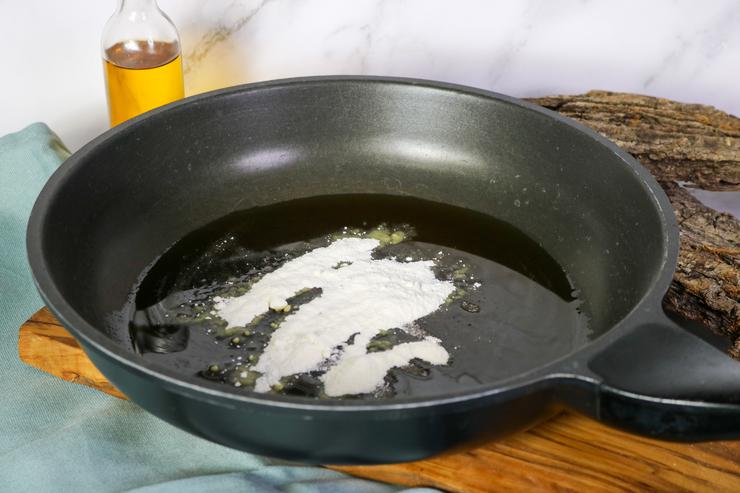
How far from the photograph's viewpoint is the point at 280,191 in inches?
46.5

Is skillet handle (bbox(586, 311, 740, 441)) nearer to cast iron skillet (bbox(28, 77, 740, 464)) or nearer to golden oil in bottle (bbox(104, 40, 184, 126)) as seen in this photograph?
cast iron skillet (bbox(28, 77, 740, 464))

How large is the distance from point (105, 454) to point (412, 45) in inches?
29.5

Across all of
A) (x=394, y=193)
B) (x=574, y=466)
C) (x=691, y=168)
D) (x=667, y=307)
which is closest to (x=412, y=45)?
(x=394, y=193)

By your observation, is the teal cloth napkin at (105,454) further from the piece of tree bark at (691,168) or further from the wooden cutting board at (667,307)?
the piece of tree bark at (691,168)

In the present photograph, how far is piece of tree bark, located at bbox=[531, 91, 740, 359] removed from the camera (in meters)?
1.05

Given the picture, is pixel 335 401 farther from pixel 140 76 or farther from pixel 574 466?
pixel 140 76

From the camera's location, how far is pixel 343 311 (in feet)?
3.15

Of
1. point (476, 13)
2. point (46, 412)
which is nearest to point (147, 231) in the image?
point (46, 412)

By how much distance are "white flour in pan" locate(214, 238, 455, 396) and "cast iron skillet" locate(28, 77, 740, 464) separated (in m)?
0.10

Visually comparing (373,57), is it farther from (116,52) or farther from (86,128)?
(86,128)

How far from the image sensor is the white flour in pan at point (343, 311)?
883 mm

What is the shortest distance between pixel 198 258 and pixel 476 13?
568mm

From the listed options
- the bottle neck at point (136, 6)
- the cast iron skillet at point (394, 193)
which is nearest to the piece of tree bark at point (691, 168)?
the cast iron skillet at point (394, 193)

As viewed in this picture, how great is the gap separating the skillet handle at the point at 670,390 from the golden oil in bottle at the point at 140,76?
748 millimetres
